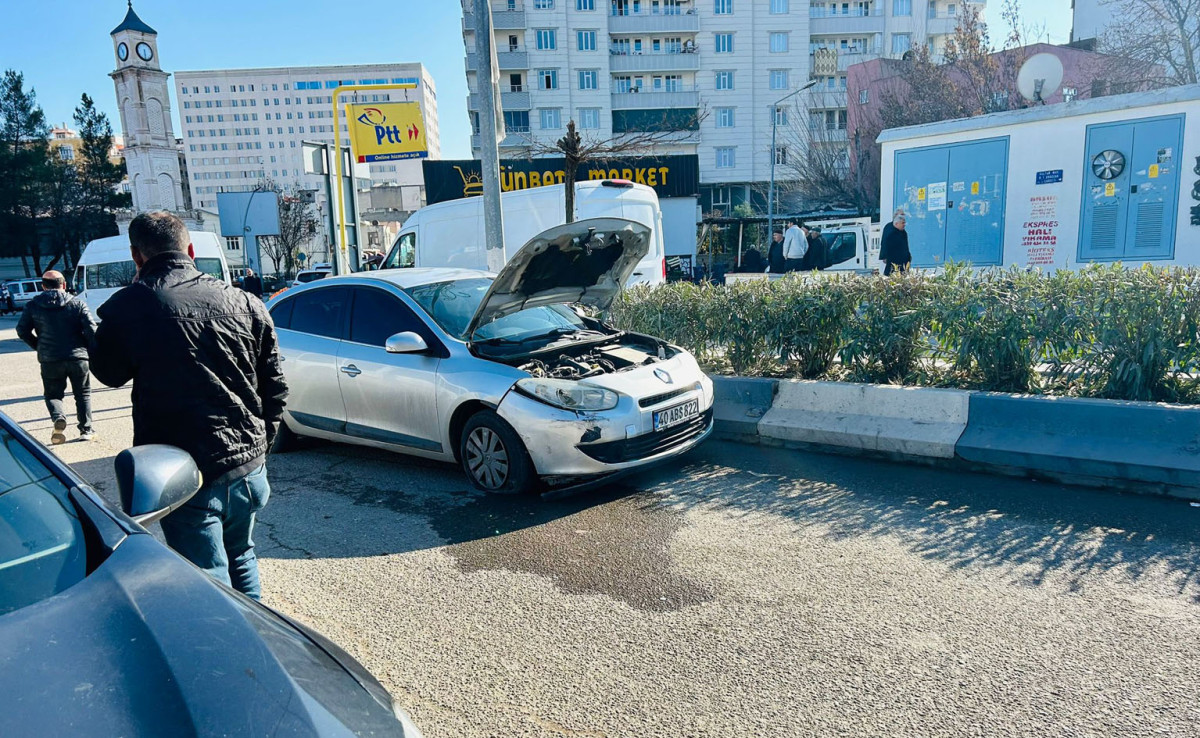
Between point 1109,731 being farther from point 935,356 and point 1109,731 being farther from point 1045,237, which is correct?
point 1045,237

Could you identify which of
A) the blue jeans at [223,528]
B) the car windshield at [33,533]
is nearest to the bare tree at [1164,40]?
the blue jeans at [223,528]

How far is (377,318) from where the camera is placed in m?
6.20

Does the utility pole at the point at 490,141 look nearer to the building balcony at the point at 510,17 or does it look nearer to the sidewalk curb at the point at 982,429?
the sidewalk curb at the point at 982,429

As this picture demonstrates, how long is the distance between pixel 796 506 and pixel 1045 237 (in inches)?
311

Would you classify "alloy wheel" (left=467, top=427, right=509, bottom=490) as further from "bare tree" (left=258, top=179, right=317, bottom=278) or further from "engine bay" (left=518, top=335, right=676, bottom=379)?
"bare tree" (left=258, top=179, right=317, bottom=278)

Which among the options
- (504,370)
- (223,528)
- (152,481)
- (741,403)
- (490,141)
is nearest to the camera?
(152,481)

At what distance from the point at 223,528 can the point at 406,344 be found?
2.71 metres

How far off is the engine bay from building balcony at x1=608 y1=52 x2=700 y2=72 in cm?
5553

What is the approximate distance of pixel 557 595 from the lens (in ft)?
12.8

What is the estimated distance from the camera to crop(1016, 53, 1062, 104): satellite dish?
459 inches

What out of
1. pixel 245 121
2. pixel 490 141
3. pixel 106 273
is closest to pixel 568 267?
pixel 490 141

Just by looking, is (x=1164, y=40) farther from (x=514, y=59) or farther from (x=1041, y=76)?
(x=514, y=59)

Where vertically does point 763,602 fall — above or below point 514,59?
below

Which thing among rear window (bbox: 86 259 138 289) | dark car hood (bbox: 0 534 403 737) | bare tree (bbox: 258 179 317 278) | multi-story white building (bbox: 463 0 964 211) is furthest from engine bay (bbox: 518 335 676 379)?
bare tree (bbox: 258 179 317 278)
